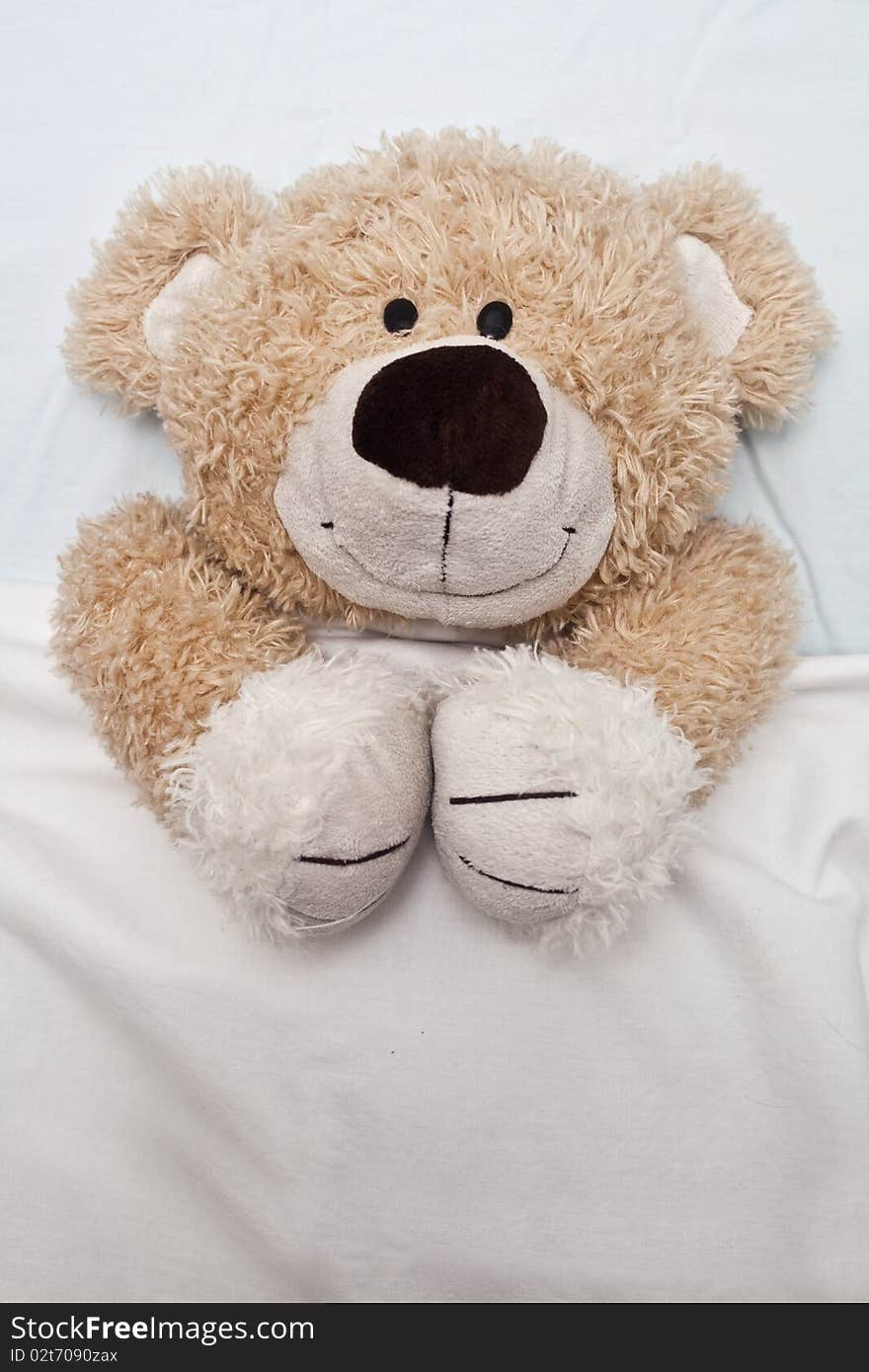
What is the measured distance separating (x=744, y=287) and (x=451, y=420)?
305mm

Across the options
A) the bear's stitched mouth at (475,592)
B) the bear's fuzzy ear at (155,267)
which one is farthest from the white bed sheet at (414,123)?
the bear's stitched mouth at (475,592)

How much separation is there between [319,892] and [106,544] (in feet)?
0.94

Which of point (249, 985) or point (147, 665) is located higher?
point (147, 665)

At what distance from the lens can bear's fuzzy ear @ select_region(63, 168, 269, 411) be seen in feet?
2.28

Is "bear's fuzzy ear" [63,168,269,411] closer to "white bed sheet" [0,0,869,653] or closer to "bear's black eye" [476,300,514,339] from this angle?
"white bed sheet" [0,0,869,653]

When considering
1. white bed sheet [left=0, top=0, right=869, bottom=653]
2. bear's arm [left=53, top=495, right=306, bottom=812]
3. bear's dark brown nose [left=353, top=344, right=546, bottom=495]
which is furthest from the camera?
white bed sheet [left=0, top=0, right=869, bottom=653]

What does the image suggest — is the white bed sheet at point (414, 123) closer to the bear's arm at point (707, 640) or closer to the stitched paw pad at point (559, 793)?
the bear's arm at point (707, 640)

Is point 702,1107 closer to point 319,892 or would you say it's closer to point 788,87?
point 319,892

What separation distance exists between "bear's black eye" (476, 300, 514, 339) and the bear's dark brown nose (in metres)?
0.06

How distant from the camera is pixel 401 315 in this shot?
0.58 m

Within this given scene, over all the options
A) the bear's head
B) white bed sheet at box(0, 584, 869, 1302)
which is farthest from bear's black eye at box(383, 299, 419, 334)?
white bed sheet at box(0, 584, 869, 1302)

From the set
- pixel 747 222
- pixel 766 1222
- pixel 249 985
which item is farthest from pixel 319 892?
pixel 747 222

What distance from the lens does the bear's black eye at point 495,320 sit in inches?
22.7

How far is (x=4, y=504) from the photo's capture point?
820 mm
